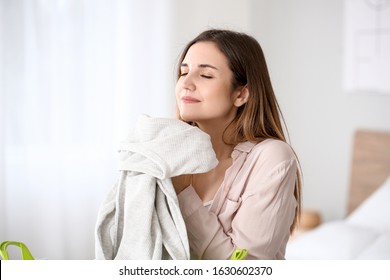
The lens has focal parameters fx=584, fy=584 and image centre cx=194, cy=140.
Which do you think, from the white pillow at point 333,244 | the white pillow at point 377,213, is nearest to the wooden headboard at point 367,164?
the white pillow at point 377,213

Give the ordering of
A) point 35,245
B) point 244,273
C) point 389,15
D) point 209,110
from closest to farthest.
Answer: point 244,273 < point 209,110 < point 35,245 < point 389,15

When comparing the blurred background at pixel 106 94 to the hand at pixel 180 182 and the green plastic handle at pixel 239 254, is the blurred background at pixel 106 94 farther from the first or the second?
the green plastic handle at pixel 239 254

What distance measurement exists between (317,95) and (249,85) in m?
2.32

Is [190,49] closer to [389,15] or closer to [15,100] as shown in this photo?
[15,100]

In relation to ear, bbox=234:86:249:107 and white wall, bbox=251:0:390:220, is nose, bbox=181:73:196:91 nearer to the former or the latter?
ear, bbox=234:86:249:107

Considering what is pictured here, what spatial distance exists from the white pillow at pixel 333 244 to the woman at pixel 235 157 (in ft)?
4.02

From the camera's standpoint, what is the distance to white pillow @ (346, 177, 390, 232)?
2.64m

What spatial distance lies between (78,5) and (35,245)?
1.12 metres

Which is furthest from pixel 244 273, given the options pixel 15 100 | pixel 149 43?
pixel 149 43

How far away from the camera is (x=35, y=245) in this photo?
106 inches

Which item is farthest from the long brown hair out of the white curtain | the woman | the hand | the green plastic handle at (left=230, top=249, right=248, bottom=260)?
the white curtain

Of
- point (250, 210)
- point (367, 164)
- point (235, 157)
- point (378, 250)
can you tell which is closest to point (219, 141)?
point (235, 157)

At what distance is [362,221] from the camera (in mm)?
2709

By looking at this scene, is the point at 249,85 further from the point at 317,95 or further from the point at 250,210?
the point at 317,95
